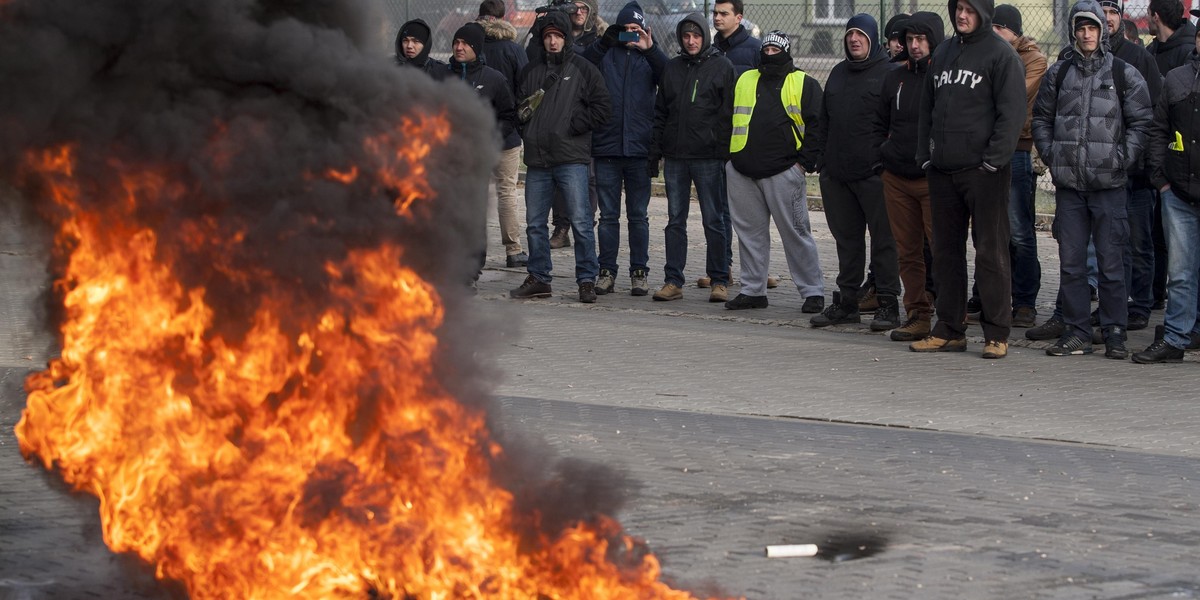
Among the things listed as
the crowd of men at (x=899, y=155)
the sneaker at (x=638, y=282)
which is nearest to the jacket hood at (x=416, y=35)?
the crowd of men at (x=899, y=155)

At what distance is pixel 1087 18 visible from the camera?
33.1 ft

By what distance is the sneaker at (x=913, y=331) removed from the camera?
11.0 meters

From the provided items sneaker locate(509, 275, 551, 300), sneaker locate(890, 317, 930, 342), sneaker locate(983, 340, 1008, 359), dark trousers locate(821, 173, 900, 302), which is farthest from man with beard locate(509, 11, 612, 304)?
sneaker locate(983, 340, 1008, 359)

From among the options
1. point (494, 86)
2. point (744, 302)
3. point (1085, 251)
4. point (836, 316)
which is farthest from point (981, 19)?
point (494, 86)

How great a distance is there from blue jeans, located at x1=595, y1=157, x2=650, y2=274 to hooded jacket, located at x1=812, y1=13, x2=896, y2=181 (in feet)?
5.76

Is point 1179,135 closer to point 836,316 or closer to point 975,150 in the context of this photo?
point 975,150

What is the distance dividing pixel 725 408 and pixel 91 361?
4450 millimetres

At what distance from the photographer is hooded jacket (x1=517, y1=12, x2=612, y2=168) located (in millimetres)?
12219

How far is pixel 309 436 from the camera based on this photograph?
493cm

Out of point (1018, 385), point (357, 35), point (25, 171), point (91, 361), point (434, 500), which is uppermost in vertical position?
point (357, 35)

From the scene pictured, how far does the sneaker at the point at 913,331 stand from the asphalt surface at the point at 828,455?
113mm

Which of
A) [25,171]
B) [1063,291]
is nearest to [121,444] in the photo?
[25,171]

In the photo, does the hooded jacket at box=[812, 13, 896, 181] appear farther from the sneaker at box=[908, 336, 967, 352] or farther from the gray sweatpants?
the sneaker at box=[908, 336, 967, 352]

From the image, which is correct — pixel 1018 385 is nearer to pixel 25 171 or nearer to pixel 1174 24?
pixel 1174 24
